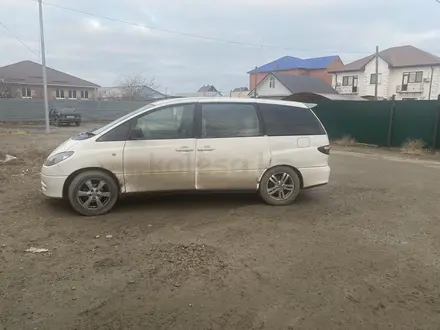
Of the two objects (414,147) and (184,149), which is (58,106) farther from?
(184,149)

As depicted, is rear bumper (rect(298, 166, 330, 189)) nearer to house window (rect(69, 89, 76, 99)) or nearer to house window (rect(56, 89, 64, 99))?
house window (rect(56, 89, 64, 99))

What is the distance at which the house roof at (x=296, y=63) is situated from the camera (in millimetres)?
70938

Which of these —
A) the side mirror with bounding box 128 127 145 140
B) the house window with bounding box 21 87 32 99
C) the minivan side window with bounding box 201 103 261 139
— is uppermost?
the house window with bounding box 21 87 32 99

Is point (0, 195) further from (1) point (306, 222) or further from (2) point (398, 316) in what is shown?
(2) point (398, 316)

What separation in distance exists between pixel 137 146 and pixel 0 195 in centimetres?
272

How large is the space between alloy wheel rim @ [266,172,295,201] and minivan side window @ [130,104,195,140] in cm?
142

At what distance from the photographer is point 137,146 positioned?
535 cm

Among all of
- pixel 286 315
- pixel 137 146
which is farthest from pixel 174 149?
pixel 286 315

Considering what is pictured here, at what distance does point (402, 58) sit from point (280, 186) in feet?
174

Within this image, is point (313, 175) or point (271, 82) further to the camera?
point (271, 82)

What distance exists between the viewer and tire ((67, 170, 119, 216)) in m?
5.19

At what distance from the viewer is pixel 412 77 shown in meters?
49.7

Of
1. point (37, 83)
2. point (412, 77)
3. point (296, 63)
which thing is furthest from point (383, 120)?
point (296, 63)

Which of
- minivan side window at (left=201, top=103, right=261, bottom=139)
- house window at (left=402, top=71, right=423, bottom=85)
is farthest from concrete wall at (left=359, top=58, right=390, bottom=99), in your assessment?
minivan side window at (left=201, top=103, right=261, bottom=139)
